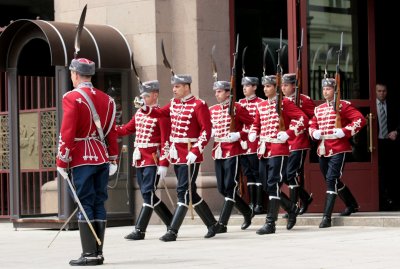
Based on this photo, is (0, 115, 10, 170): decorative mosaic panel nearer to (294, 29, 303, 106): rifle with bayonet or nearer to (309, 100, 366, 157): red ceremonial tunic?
(294, 29, 303, 106): rifle with bayonet

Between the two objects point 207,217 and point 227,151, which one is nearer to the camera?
point 207,217

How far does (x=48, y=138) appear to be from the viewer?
63.4 feet

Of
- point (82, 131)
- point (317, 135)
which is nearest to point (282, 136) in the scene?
point (317, 135)

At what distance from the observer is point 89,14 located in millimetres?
20203

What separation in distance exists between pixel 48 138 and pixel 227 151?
408 cm

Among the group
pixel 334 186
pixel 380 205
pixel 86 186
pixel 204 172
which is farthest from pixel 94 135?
pixel 380 205

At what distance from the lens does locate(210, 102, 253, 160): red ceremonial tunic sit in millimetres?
16375

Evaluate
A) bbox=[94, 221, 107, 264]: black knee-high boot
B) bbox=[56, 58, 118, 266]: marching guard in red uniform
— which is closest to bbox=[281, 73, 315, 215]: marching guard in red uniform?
bbox=[56, 58, 118, 266]: marching guard in red uniform

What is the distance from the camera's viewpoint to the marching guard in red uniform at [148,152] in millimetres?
15578

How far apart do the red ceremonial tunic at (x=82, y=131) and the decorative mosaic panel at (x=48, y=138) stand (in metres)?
6.57

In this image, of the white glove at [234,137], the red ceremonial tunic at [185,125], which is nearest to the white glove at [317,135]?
the white glove at [234,137]

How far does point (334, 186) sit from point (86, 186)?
5.44 metres

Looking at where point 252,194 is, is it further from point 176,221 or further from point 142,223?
point 176,221

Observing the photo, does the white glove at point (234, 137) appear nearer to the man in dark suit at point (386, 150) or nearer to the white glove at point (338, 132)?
the white glove at point (338, 132)
